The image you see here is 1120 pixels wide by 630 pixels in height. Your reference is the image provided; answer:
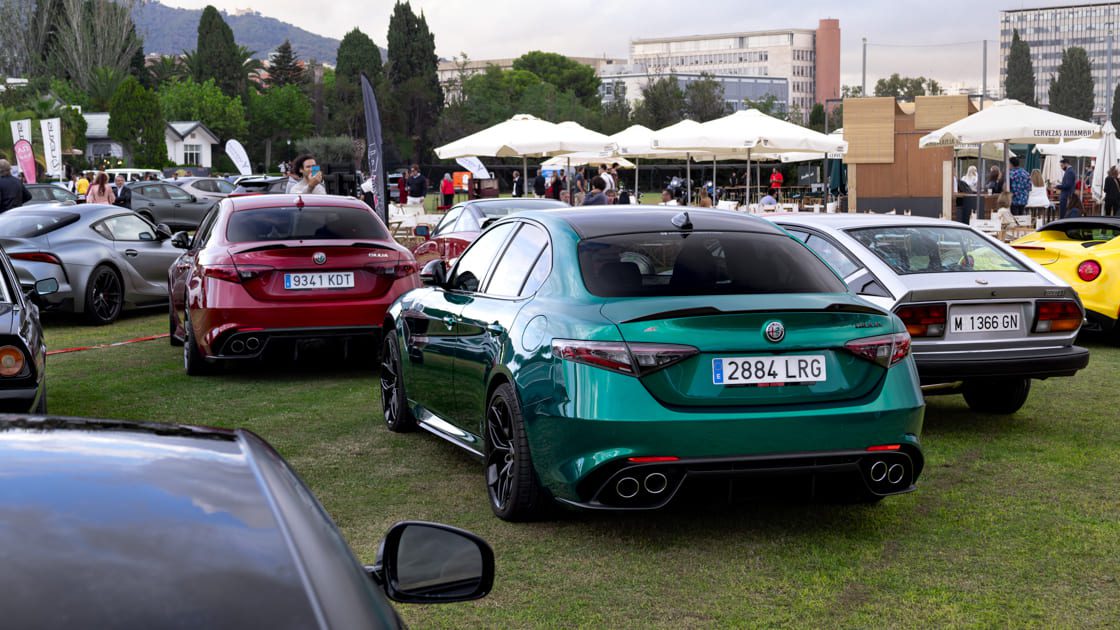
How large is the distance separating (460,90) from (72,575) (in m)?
134

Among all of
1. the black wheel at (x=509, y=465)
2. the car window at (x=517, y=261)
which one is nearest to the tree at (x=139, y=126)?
the car window at (x=517, y=261)

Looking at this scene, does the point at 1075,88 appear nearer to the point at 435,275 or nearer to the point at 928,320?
the point at 928,320

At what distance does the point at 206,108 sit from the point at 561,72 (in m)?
59.7

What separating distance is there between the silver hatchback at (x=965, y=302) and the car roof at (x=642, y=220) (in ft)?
5.69

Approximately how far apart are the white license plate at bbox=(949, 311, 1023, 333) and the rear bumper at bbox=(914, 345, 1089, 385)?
14cm

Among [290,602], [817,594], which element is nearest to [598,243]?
[817,594]

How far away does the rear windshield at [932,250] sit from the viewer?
8266mm

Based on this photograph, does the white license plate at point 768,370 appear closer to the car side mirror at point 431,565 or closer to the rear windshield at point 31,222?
the car side mirror at point 431,565

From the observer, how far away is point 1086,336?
13.2m

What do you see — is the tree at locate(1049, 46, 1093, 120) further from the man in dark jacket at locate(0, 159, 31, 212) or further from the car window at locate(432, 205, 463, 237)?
the man in dark jacket at locate(0, 159, 31, 212)

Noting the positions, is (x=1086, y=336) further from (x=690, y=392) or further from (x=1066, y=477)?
(x=690, y=392)

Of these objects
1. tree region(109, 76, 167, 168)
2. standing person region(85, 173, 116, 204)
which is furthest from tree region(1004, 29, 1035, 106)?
standing person region(85, 173, 116, 204)

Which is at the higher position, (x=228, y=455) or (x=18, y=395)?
(x=228, y=455)

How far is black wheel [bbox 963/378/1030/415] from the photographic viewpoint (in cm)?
897
